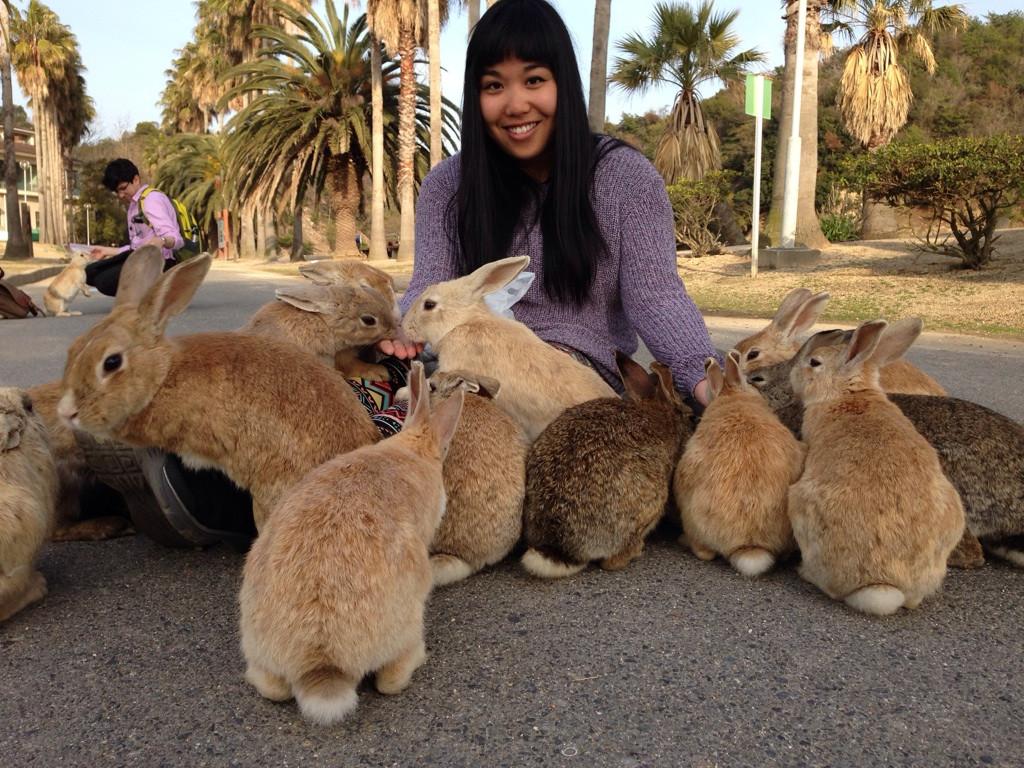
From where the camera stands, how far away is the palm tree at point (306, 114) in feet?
97.2

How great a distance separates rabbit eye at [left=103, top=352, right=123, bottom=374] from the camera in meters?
2.57

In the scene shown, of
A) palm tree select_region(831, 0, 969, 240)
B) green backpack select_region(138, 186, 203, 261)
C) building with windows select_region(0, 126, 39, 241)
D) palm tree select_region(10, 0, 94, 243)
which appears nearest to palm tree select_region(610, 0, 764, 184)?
palm tree select_region(831, 0, 969, 240)

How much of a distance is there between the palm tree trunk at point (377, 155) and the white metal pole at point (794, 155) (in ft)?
50.2

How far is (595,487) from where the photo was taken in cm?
288

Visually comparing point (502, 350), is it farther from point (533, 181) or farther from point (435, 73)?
point (435, 73)

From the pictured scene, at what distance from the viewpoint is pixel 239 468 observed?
8.68 ft

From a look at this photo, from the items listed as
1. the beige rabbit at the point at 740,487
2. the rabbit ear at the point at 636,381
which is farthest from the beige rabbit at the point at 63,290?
the beige rabbit at the point at 740,487

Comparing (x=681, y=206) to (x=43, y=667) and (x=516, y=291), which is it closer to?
(x=516, y=291)

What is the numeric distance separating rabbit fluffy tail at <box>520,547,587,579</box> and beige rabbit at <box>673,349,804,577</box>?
0.48 m

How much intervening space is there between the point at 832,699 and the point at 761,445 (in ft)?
3.25

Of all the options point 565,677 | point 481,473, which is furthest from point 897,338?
point 565,677

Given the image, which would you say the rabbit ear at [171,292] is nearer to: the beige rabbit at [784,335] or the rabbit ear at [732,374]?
the rabbit ear at [732,374]

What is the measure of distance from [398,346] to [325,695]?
94.9 inches

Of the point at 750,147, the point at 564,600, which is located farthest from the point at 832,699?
→ the point at 750,147
